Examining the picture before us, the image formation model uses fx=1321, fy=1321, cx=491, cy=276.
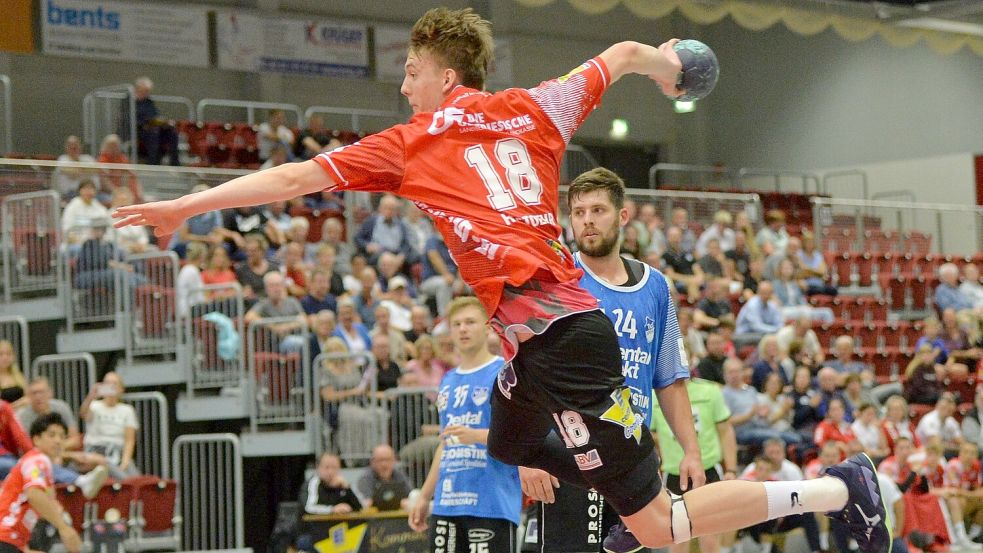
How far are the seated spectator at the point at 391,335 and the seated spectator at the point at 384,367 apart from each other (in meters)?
0.36

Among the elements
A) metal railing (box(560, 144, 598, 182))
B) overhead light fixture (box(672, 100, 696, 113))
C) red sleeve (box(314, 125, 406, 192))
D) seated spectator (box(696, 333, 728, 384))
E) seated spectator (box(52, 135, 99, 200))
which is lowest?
seated spectator (box(696, 333, 728, 384))

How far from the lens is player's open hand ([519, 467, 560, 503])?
547 centimetres

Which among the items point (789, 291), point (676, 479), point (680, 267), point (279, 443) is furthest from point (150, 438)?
point (789, 291)

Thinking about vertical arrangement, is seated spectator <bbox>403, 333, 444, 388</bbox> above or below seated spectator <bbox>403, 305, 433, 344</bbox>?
below

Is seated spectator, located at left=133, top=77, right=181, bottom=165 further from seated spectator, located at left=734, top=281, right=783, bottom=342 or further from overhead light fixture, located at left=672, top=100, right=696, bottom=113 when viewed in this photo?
overhead light fixture, located at left=672, top=100, right=696, bottom=113

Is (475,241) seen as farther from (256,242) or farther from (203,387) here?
(256,242)

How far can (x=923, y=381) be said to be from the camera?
1753cm

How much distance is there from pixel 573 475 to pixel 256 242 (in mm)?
9915

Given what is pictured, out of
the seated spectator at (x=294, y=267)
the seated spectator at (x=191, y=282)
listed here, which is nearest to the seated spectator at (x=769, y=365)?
the seated spectator at (x=294, y=267)

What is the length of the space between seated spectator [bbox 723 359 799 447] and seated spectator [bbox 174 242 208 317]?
544 cm

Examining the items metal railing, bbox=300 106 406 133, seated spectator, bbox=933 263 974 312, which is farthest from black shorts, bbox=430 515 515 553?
metal railing, bbox=300 106 406 133

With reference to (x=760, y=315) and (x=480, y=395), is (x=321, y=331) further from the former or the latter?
(x=760, y=315)

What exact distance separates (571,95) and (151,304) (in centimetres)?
941

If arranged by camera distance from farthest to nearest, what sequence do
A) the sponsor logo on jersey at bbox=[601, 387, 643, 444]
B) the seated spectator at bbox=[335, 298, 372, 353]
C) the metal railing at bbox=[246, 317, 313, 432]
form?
the seated spectator at bbox=[335, 298, 372, 353]
the metal railing at bbox=[246, 317, 313, 432]
the sponsor logo on jersey at bbox=[601, 387, 643, 444]
